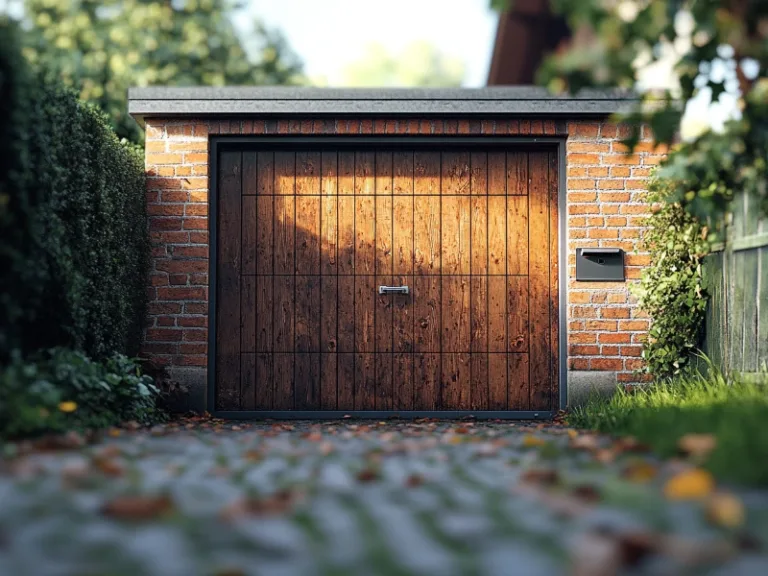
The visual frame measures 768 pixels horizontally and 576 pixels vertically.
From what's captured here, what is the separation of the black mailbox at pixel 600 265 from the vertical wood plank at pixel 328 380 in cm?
207

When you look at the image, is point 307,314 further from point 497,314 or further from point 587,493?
point 587,493

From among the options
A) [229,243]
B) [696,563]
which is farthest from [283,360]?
[696,563]

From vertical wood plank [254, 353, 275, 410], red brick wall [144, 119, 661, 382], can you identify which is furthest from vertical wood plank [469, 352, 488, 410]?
vertical wood plank [254, 353, 275, 410]

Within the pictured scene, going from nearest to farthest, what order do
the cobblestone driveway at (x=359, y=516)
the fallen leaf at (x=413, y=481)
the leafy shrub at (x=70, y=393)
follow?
the cobblestone driveway at (x=359, y=516) → the fallen leaf at (x=413, y=481) → the leafy shrub at (x=70, y=393)

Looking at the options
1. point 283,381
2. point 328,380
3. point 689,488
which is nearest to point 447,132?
point 328,380

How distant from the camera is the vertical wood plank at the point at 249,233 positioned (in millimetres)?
7328

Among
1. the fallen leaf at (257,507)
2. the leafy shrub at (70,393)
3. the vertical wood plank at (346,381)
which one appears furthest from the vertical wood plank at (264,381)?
the fallen leaf at (257,507)

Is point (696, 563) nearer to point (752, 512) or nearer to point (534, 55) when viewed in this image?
point (752, 512)

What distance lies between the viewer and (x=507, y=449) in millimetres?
4211

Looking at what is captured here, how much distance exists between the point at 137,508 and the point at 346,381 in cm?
476

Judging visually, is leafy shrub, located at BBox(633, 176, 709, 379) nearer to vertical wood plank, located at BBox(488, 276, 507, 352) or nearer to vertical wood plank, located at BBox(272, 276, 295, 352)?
vertical wood plank, located at BBox(488, 276, 507, 352)

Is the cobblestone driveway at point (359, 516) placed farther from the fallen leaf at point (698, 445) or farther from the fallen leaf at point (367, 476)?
the fallen leaf at point (698, 445)

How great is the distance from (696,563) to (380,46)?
4141 cm

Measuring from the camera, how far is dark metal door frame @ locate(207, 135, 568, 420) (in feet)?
23.6
